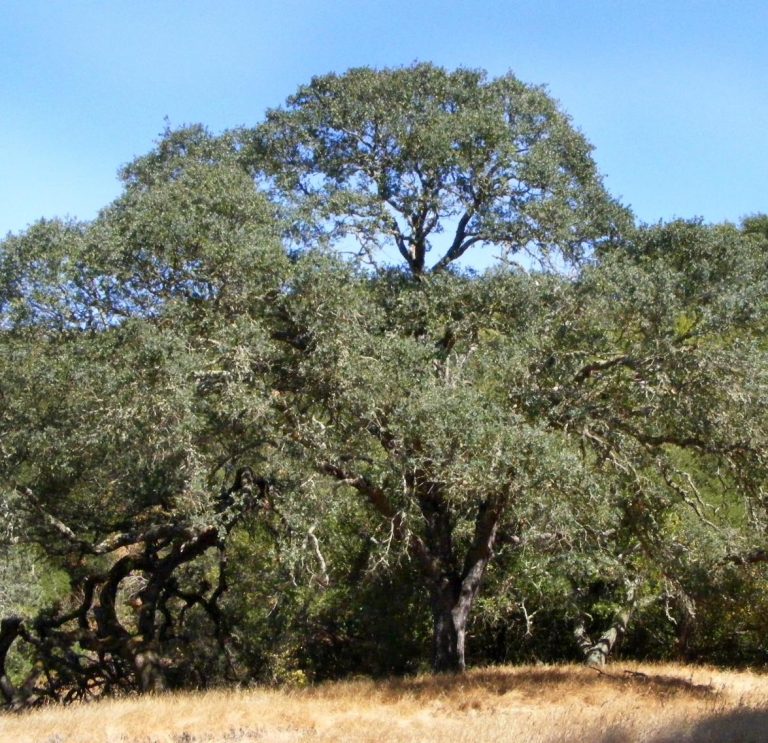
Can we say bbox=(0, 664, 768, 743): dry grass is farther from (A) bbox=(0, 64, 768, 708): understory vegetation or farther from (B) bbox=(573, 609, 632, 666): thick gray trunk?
(B) bbox=(573, 609, 632, 666): thick gray trunk

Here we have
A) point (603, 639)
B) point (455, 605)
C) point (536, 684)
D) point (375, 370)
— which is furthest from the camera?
point (603, 639)

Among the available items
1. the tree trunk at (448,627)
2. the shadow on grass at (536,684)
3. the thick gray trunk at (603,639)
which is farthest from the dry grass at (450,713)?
the thick gray trunk at (603,639)

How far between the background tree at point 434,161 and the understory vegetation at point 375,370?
0.13ft

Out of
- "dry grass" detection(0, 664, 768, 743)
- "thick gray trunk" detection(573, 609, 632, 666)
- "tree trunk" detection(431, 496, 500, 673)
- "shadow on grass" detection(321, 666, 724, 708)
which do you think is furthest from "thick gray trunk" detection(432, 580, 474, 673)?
"thick gray trunk" detection(573, 609, 632, 666)

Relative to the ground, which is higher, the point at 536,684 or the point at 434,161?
the point at 434,161

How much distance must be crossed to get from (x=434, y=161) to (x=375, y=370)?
3327 mm

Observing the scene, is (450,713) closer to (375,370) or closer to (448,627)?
(448,627)

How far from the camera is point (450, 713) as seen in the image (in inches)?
429

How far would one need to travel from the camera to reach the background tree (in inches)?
489

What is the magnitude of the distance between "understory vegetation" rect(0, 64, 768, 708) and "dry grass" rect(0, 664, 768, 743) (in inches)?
56.7

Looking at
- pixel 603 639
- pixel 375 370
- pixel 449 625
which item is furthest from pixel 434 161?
pixel 603 639

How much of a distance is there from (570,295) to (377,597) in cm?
850

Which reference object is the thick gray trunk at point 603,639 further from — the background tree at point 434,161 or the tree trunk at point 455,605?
the background tree at point 434,161

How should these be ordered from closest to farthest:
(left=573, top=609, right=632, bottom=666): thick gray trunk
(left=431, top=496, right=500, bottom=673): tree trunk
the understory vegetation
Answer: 1. the understory vegetation
2. (left=431, top=496, right=500, bottom=673): tree trunk
3. (left=573, top=609, right=632, bottom=666): thick gray trunk
